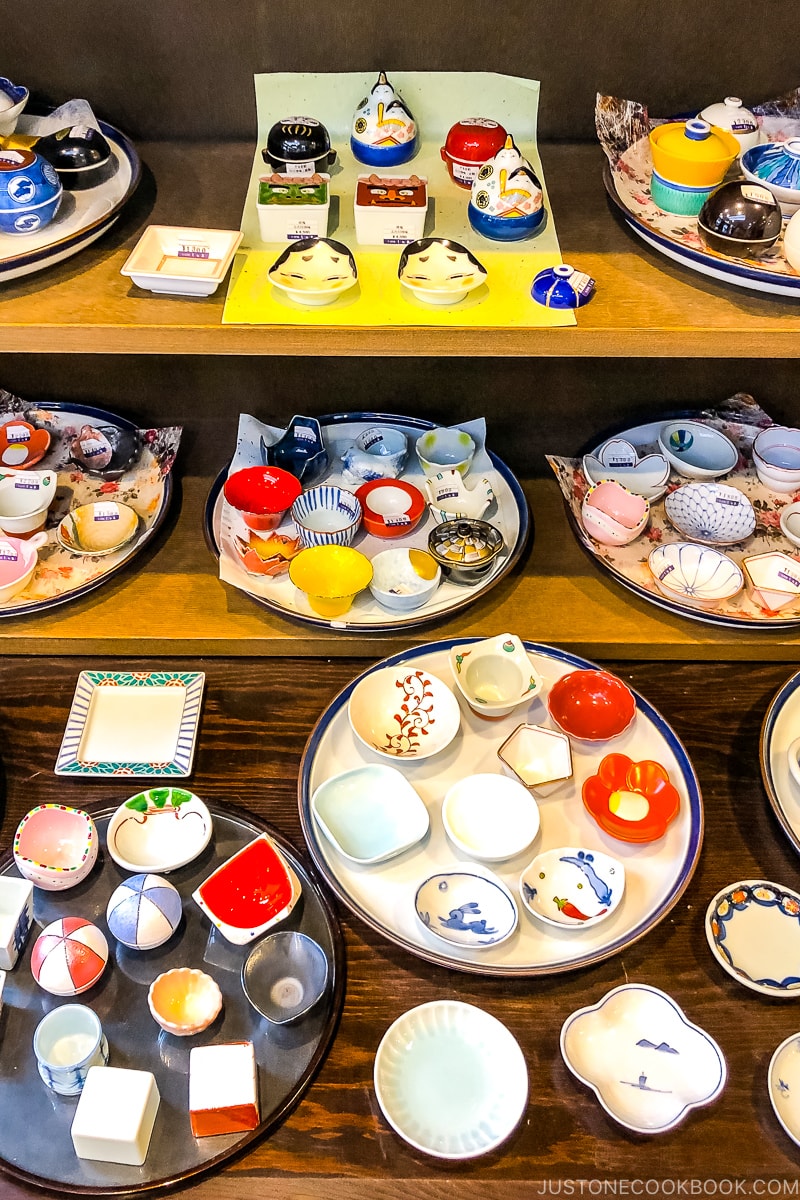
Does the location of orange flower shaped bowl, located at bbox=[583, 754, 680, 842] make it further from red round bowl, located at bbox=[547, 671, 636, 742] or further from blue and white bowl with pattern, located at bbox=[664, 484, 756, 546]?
blue and white bowl with pattern, located at bbox=[664, 484, 756, 546]

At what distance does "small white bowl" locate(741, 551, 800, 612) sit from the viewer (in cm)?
145

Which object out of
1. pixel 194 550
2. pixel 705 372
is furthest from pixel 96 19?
pixel 705 372

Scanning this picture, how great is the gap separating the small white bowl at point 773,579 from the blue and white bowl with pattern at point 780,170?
22.2 inches

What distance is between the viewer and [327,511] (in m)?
1.55

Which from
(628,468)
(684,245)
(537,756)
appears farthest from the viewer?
(628,468)

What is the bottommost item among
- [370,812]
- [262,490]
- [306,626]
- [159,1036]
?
[159,1036]

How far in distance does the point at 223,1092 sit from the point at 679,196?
4.22ft

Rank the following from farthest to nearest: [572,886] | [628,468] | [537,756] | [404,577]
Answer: [628,468] → [404,577] → [537,756] → [572,886]

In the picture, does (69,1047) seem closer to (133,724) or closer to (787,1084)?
(133,724)

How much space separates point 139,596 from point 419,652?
0.47m

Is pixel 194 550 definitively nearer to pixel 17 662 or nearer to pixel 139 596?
pixel 139 596

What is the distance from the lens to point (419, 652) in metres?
1.46

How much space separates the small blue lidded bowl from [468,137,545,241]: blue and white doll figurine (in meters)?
0.55

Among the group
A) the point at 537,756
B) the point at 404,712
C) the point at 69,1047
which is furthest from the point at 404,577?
the point at 69,1047
